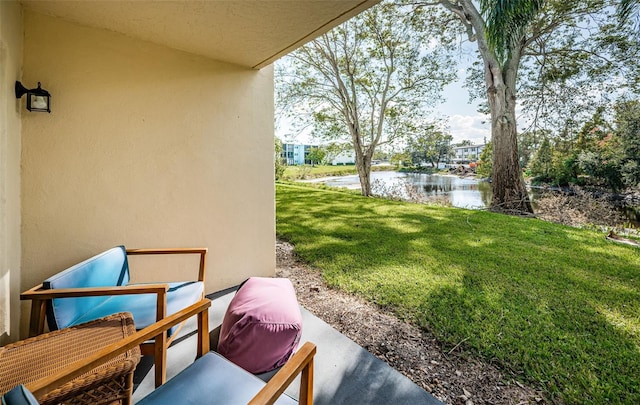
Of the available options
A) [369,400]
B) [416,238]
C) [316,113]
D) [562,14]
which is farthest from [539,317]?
[316,113]

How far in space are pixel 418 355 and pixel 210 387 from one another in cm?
147

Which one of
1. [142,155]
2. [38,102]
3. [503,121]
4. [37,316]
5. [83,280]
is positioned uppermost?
[503,121]

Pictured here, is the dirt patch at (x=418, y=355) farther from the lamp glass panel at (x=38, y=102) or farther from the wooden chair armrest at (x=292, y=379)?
the lamp glass panel at (x=38, y=102)

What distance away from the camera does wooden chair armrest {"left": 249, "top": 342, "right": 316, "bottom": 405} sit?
890 mm

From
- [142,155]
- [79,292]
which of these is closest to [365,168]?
[142,155]

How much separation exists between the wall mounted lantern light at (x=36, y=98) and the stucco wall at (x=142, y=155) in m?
0.09

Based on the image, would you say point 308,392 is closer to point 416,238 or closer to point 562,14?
point 416,238

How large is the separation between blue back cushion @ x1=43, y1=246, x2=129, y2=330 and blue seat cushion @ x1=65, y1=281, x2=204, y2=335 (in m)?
0.06

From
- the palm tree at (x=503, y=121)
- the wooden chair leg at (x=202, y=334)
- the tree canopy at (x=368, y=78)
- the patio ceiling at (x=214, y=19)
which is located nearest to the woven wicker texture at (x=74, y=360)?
the wooden chair leg at (x=202, y=334)

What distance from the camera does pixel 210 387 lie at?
1.19 meters

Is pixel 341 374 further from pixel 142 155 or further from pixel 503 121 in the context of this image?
pixel 503 121

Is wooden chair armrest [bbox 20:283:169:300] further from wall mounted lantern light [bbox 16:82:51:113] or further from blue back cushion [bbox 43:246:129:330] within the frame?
wall mounted lantern light [bbox 16:82:51:113]

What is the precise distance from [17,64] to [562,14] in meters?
11.3

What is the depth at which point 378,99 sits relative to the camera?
1115 centimetres
